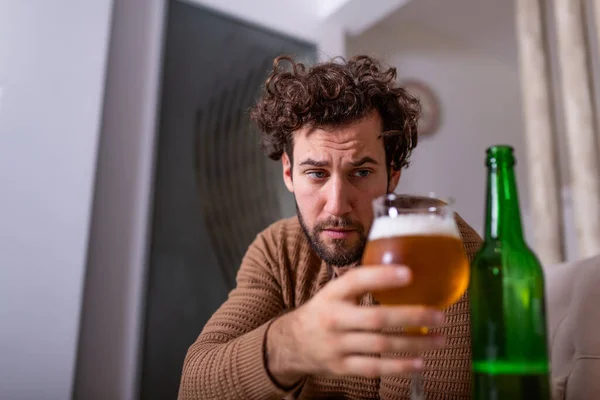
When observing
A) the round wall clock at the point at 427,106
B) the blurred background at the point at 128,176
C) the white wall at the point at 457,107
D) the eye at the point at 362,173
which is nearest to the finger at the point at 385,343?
the eye at the point at 362,173

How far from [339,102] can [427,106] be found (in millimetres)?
2943

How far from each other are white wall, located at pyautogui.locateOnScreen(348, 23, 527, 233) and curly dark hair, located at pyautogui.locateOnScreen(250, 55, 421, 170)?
2.34 m

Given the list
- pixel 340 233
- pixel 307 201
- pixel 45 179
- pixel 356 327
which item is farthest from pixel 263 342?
pixel 45 179

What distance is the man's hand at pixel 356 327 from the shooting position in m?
0.58

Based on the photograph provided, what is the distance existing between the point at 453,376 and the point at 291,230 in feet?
2.27

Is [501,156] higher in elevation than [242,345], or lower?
higher

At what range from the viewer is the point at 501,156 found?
2.27ft

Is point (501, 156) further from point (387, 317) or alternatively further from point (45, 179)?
point (45, 179)

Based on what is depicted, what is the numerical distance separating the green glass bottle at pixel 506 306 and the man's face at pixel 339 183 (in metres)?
0.53

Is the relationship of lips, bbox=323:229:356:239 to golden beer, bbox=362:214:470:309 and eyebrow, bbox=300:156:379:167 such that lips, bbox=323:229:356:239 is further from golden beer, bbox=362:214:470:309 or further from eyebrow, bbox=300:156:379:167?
golden beer, bbox=362:214:470:309

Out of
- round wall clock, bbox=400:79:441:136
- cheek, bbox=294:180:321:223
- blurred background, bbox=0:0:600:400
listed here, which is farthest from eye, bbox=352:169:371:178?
round wall clock, bbox=400:79:441:136

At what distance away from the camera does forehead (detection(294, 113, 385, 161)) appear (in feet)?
4.11

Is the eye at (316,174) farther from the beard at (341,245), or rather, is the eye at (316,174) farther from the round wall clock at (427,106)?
the round wall clock at (427,106)

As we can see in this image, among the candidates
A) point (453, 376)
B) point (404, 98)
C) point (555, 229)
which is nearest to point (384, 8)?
point (555, 229)
